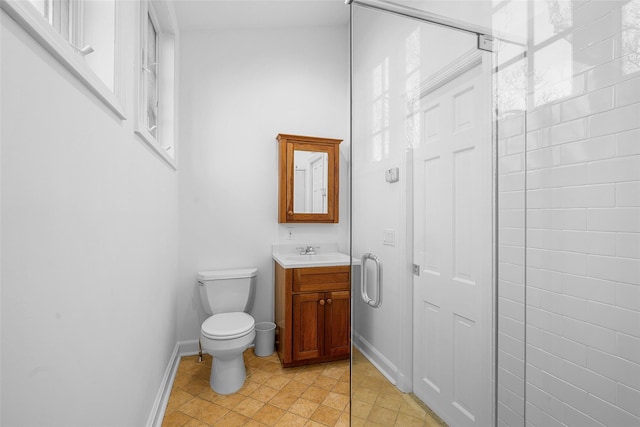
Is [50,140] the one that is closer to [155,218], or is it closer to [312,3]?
[155,218]

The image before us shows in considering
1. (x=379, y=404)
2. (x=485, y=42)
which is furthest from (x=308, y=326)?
(x=485, y=42)

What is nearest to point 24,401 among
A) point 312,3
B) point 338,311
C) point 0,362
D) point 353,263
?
point 0,362

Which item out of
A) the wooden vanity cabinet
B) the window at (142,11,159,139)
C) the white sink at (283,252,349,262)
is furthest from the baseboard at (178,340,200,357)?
the window at (142,11,159,139)

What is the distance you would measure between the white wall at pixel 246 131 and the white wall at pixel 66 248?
1.30 meters

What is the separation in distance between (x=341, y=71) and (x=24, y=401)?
123 inches

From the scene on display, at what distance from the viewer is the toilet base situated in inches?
81.6

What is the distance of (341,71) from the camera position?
308 centimetres

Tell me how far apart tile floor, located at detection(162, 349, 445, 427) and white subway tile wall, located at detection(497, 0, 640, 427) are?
1.38 ft

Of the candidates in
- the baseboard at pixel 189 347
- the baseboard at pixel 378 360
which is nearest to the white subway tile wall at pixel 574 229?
the baseboard at pixel 378 360

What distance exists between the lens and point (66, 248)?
0.77 metres

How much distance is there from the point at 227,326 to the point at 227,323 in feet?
0.20

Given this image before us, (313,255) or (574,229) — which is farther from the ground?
(574,229)

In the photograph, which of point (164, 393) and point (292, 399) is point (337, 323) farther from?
point (164, 393)

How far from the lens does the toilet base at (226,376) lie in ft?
6.80
